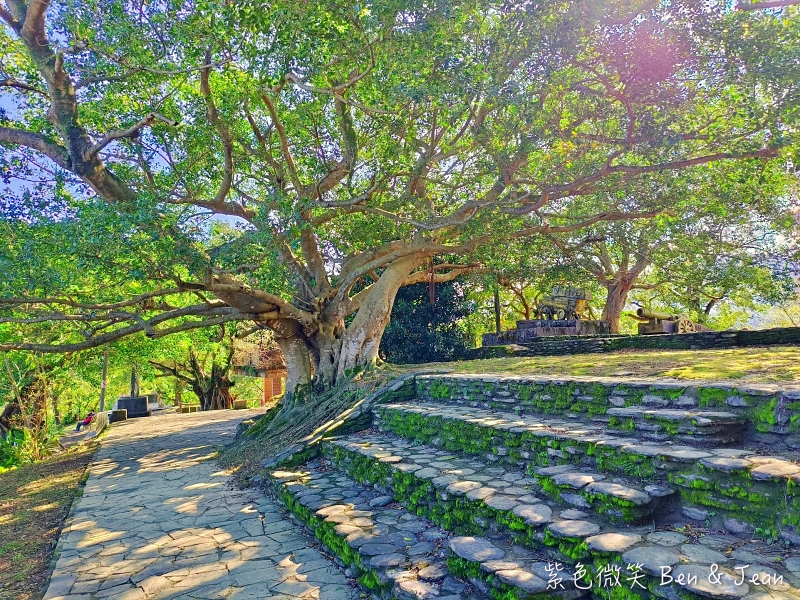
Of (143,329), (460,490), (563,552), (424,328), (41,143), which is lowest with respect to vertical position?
(563,552)

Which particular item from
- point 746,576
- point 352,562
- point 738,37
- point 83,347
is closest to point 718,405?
point 746,576

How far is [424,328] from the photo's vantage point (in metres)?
13.6

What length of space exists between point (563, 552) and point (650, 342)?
8.11 metres

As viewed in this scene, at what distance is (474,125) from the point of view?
7941 mm

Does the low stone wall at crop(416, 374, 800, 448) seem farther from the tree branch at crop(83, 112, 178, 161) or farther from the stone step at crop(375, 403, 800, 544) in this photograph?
the tree branch at crop(83, 112, 178, 161)

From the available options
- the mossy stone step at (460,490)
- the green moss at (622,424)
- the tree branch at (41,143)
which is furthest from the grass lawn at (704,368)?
the tree branch at (41,143)

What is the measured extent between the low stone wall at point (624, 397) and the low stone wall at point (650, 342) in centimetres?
440

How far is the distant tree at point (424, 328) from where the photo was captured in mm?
13500

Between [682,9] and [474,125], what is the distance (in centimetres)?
301

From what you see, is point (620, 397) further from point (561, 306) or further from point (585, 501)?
point (561, 306)

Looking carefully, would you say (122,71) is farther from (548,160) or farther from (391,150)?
(548,160)

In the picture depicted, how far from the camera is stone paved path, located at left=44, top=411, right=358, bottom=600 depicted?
3.76 metres

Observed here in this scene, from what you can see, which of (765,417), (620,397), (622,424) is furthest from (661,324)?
(765,417)

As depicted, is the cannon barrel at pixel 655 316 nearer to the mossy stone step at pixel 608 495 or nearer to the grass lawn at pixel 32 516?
the mossy stone step at pixel 608 495
